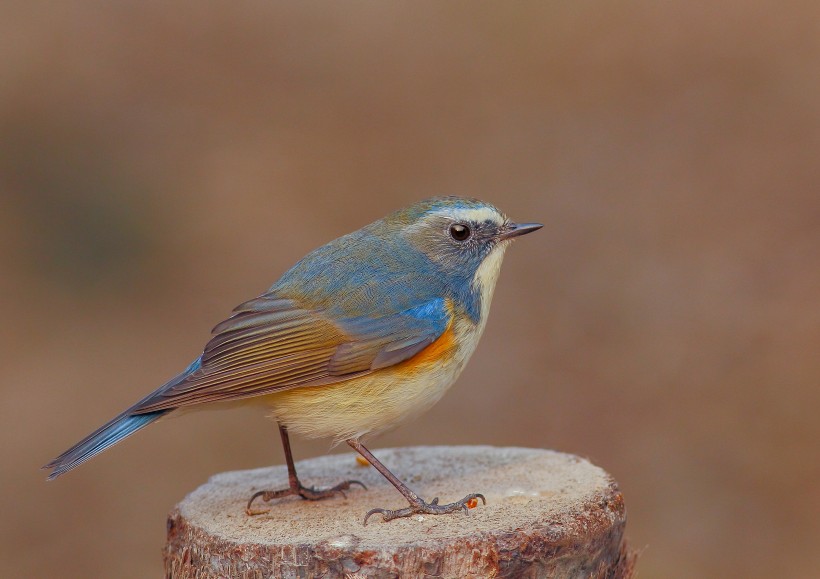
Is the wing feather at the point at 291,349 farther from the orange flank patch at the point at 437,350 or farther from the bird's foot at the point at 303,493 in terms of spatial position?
the bird's foot at the point at 303,493

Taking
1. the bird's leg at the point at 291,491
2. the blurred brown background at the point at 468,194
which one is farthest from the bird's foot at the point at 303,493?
the blurred brown background at the point at 468,194

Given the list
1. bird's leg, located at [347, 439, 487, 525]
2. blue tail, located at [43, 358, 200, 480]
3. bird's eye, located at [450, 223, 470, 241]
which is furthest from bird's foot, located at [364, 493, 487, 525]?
bird's eye, located at [450, 223, 470, 241]

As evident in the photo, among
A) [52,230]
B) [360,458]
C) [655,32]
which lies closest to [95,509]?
[52,230]

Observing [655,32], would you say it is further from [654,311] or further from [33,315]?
[33,315]

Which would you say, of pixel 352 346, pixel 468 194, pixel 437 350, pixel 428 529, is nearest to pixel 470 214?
pixel 437 350

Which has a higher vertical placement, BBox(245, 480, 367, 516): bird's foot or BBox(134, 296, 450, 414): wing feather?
BBox(134, 296, 450, 414): wing feather

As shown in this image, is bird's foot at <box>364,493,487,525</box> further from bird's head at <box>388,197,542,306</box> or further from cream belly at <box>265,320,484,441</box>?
bird's head at <box>388,197,542,306</box>
